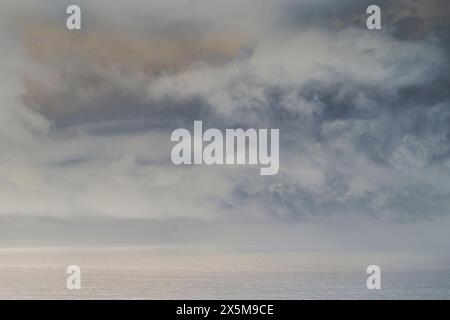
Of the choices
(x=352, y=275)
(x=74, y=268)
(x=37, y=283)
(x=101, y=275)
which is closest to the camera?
(x=74, y=268)

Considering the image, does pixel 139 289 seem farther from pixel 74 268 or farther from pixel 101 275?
pixel 74 268

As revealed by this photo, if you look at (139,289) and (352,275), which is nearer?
(139,289)

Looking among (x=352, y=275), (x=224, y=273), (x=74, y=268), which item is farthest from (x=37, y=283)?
(x=352, y=275)

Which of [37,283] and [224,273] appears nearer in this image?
[37,283]

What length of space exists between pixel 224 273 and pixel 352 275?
37.8m

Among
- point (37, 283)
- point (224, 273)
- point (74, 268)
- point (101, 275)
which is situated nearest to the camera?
point (74, 268)
